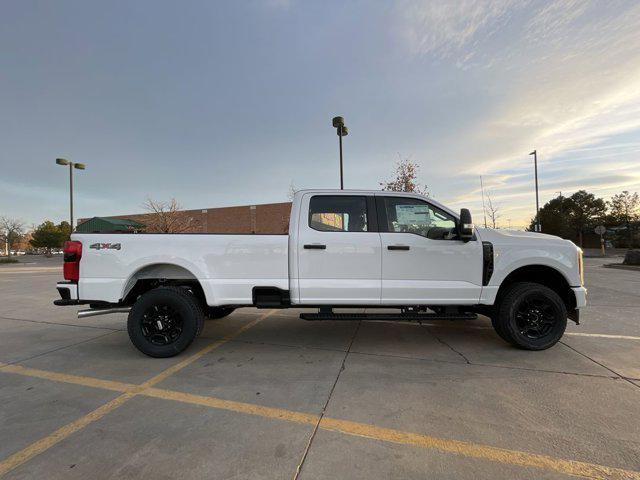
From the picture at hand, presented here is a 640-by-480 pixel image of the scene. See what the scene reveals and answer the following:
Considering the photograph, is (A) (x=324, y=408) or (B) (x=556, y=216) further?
(B) (x=556, y=216)

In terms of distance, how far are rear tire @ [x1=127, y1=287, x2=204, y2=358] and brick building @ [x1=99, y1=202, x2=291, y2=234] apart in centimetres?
3879

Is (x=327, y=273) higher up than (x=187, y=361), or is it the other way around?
(x=327, y=273)

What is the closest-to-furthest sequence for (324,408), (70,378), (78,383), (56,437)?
(56,437)
(324,408)
(78,383)
(70,378)

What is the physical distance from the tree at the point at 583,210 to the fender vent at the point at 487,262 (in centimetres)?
4701

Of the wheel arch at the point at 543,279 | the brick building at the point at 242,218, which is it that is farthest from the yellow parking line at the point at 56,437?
the brick building at the point at 242,218

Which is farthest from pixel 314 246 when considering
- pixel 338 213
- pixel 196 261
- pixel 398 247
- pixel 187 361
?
pixel 187 361

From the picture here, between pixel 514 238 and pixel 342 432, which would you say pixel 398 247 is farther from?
pixel 342 432

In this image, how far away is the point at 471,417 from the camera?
2838mm

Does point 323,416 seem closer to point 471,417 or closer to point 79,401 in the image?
point 471,417

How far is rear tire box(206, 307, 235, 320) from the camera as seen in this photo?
16.6 ft

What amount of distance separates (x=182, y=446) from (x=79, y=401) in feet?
4.79

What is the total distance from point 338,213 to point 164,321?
8.66 feet

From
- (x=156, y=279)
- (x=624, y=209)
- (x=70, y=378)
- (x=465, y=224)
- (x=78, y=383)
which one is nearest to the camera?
(x=78, y=383)

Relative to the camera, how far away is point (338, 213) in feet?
14.7
